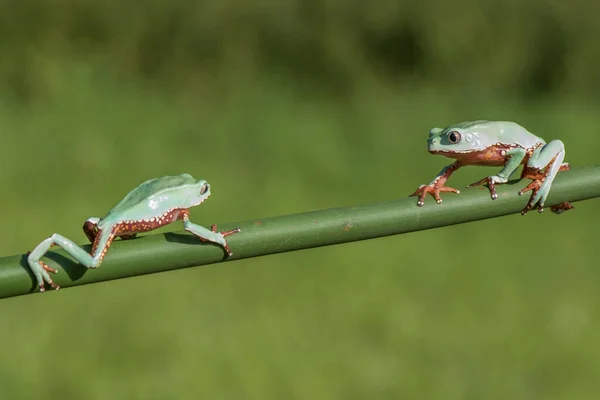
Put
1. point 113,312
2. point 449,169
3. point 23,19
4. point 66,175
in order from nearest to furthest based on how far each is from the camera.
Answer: point 449,169, point 113,312, point 66,175, point 23,19

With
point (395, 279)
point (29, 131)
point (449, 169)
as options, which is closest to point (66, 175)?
point (29, 131)

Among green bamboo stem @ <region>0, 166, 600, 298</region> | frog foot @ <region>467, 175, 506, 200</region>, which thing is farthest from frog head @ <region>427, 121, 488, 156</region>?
green bamboo stem @ <region>0, 166, 600, 298</region>

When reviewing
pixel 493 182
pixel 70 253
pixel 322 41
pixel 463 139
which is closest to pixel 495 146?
pixel 463 139

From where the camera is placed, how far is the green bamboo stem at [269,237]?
0.78 meters

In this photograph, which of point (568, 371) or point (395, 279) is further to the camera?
point (395, 279)

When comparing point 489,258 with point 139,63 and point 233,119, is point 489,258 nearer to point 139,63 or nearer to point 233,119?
point 233,119

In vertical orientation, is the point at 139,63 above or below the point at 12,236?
above

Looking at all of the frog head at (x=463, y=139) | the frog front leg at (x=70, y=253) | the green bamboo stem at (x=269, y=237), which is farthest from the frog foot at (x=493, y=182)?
the frog front leg at (x=70, y=253)

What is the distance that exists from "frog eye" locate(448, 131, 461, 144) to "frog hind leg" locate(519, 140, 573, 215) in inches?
3.5

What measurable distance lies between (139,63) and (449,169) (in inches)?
114

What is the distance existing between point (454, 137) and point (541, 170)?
0.12 metres

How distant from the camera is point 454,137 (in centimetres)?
115

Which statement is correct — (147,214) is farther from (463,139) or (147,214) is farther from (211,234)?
(463,139)

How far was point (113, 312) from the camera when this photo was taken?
2654 millimetres
